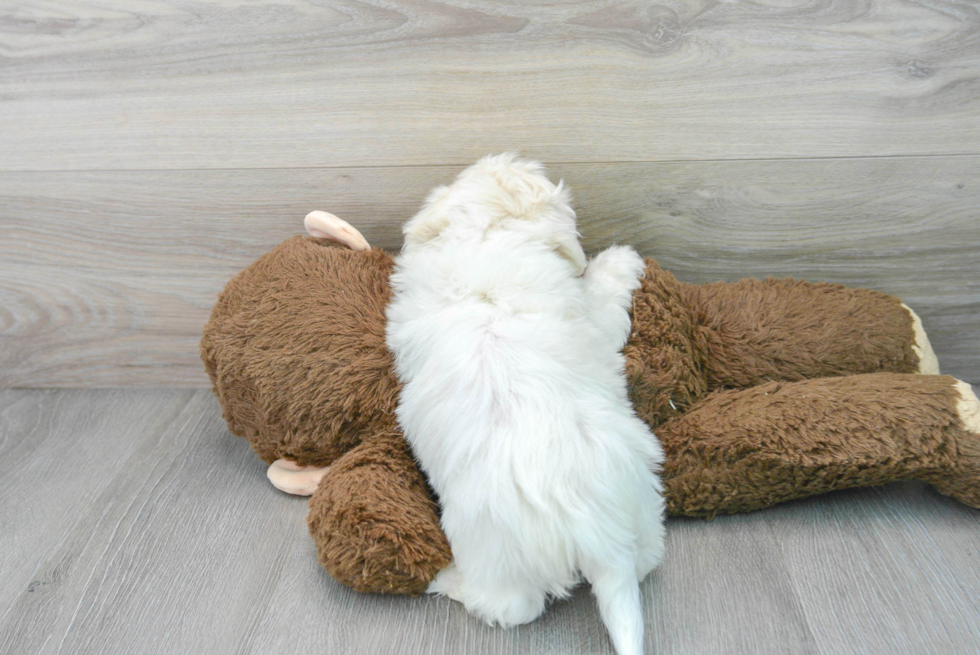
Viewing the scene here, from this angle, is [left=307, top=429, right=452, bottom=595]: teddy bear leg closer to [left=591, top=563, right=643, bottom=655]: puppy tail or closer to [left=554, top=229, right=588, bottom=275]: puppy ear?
[left=591, top=563, right=643, bottom=655]: puppy tail

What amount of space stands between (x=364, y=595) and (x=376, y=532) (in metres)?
0.11

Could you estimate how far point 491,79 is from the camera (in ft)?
3.46

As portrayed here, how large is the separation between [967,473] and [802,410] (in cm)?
21

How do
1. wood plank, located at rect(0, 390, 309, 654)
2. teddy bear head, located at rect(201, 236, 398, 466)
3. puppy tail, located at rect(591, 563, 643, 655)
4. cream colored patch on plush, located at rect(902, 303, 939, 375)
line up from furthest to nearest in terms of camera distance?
1. cream colored patch on plush, located at rect(902, 303, 939, 375)
2. teddy bear head, located at rect(201, 236, 398, 466)
3. wood plank, located at rect(0, 390, 309, 654)
4. puppy tail, located at rect(591, 563, 643, 655)

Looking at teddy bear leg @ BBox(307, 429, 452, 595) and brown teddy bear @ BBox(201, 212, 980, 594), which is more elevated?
brown teddy bear @ BBox(201, 212, 980, 594)

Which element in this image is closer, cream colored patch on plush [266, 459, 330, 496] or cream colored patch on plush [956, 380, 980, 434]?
cream colored patch on plush [956, 380, 980, 434]

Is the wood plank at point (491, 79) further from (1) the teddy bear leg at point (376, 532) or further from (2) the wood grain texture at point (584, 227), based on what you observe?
(1) the teddy bear leg at point (376, 532)

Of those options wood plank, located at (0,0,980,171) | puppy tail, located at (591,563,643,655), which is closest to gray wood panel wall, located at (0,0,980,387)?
wood plank, located at (0,0,980,171)

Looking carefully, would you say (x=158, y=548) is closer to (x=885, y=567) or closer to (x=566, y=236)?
(x=566, y=236)

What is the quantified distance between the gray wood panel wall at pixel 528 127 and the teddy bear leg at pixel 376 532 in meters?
0.46

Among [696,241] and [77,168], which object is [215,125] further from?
[696,241]

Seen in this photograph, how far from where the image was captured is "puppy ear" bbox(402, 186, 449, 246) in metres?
0.91

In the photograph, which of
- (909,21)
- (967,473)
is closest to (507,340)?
(967,473)

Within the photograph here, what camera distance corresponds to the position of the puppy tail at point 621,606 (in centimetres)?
72
